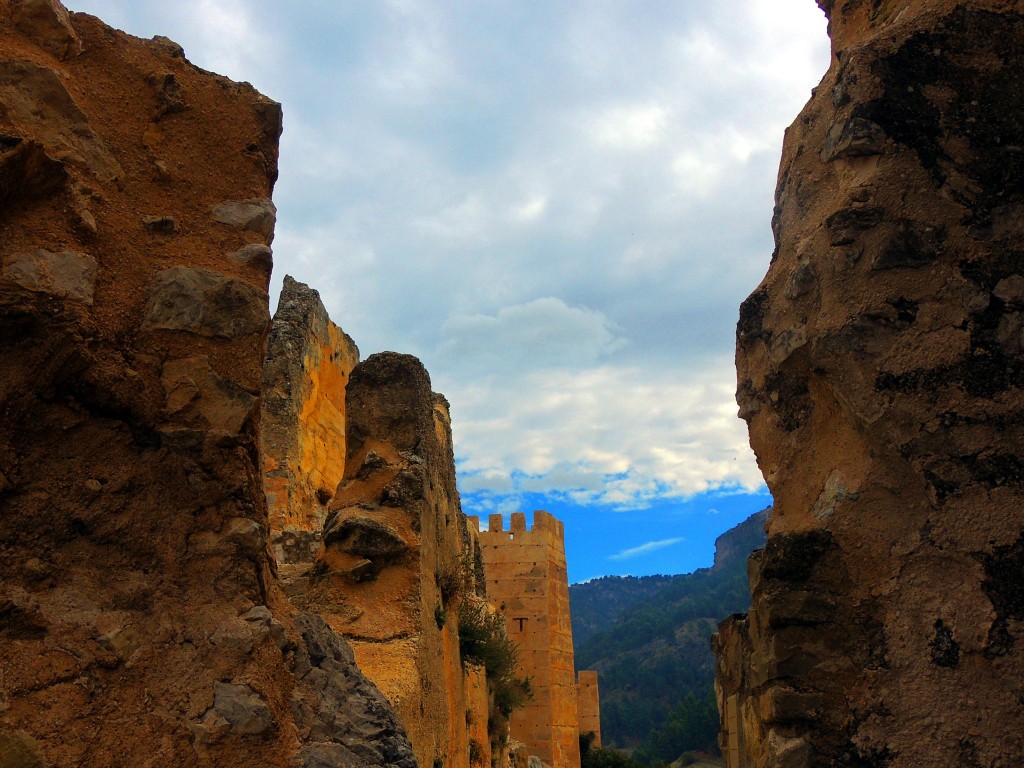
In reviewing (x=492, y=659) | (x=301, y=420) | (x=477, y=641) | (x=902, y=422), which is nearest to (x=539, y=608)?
(x=301, y=420)

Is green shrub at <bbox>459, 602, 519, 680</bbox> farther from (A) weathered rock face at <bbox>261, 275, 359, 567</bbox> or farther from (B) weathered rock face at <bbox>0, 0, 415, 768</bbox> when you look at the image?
(B) weathered rock face at <bbox>0, 0, 415, 768</bbox>

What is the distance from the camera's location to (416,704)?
5.41 m

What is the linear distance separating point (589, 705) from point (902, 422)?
30362 mm

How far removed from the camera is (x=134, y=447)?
9.10ft

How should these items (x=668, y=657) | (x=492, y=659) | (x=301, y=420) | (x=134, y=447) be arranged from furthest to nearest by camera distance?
(x=668, y=657) < (x=301, y=420) < (x=492, y=659) < (x=134, y=447)

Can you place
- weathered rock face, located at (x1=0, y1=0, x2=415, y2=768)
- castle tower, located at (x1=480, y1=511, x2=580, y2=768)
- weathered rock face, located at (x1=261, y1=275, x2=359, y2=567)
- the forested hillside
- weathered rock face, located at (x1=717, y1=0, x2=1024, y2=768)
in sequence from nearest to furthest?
weathered rock face, located at (x1=0, y1=0, x2=415, y2=768)
weathered rock face, located at (x1=717, y1=0, x2=1024, y2=768)
weathered rock face, located at (x1=261, y1=275, x2=359, y2=567)
castle tower, located at (x1=480, y1=511, x2=580, y2=768)
the forested hillside

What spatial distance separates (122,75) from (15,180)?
0.85m

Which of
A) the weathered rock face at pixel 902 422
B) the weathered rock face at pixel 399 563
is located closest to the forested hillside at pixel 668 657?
the weathered rock face at pixel 399 563

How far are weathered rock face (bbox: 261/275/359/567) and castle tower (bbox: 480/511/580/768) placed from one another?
1731cm

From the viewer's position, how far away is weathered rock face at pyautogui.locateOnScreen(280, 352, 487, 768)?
550 centimetres

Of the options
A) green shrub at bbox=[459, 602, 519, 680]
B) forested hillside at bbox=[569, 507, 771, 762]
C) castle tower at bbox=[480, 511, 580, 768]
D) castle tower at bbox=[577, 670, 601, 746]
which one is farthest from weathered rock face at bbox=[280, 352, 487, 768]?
forested hillside at bbox=[569, 507, 771, 762]

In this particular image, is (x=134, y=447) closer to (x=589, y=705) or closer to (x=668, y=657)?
(x=589, y=705)

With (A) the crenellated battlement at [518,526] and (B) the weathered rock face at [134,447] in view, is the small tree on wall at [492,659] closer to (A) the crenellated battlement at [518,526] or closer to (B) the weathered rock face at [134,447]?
(B) the weathered rock face at [134,447]

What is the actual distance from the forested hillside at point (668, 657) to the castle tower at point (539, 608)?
1779cm
